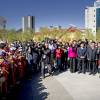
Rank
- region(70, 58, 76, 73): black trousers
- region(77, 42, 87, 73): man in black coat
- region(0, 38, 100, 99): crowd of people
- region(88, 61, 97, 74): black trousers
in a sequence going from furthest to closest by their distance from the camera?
1. region(70, 58, 76, 73): black trousers
2. region(77, 42, 87, 73): man in black coat
3. region(88, 61, 97, 74): black trousers
4. region(0, 38, 100, 99): crowd of people

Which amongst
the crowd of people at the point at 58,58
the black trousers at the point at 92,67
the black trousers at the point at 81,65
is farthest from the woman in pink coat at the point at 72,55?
the black trousers at the point at 92,67

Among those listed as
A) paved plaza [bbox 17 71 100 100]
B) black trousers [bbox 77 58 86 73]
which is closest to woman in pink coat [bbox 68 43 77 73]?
black trousers [bbox 77 58 86 73]

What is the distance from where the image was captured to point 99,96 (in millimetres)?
12070

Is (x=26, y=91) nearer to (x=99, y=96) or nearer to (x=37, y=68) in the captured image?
(x=99, y=96)

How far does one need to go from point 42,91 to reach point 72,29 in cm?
11971

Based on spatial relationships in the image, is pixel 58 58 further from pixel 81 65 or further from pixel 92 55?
pixel 92 55

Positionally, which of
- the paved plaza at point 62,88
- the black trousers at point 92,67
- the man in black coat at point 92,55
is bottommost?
the paved plaza at point 62,88

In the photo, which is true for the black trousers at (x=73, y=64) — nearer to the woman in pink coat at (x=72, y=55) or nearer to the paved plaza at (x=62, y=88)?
the woman in pink coat at (x=72, y=55)

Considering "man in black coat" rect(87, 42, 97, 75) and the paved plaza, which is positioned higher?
"man in black coat" rect(87, 42, 97, 75)

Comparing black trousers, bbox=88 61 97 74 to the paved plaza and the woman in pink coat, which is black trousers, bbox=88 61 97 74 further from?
the woman in pink coat

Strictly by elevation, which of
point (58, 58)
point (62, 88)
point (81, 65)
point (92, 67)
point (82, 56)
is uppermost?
point (82, 56)

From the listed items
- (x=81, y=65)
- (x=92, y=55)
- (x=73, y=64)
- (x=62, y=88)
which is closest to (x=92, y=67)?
(x=81, y=65)

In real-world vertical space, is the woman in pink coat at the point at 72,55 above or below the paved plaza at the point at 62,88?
above

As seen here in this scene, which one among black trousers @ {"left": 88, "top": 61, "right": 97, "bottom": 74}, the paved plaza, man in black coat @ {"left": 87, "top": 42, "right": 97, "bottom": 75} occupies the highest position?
man in black coat @ {"left": 87, "top": 42, "right": 97, "bottom": 75}
